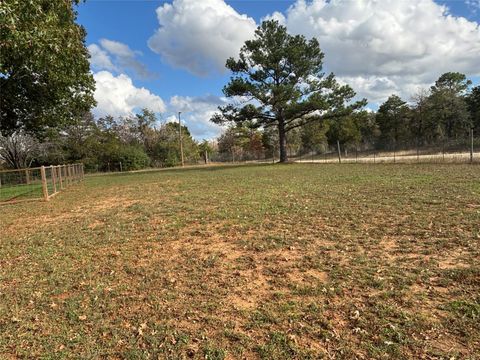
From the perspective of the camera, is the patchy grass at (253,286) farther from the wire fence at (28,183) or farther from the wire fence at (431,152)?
the wire fence at (431,152)

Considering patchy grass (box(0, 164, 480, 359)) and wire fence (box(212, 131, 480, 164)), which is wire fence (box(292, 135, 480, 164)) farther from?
patchy grass (box(0, 164, 480, 359))

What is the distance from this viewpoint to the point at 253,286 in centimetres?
338

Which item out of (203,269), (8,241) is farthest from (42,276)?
(8,241)

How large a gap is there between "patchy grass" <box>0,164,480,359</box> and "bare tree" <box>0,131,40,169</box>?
77.2 feet

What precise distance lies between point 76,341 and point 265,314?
150cm

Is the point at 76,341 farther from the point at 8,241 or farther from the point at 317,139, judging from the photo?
the point at 317,139

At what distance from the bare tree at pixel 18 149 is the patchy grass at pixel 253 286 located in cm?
2354

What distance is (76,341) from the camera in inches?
99.3

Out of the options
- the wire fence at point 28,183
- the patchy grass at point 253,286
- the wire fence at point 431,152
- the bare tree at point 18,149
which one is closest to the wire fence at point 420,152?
the wire fence at point 431,152

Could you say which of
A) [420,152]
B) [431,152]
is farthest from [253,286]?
[420,152]

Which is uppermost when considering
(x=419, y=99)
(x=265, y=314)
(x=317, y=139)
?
(x=419, y=99)

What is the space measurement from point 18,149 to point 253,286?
97.8 ft

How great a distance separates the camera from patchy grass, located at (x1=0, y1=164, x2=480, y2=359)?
241 cm

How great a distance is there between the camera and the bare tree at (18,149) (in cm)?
2561
